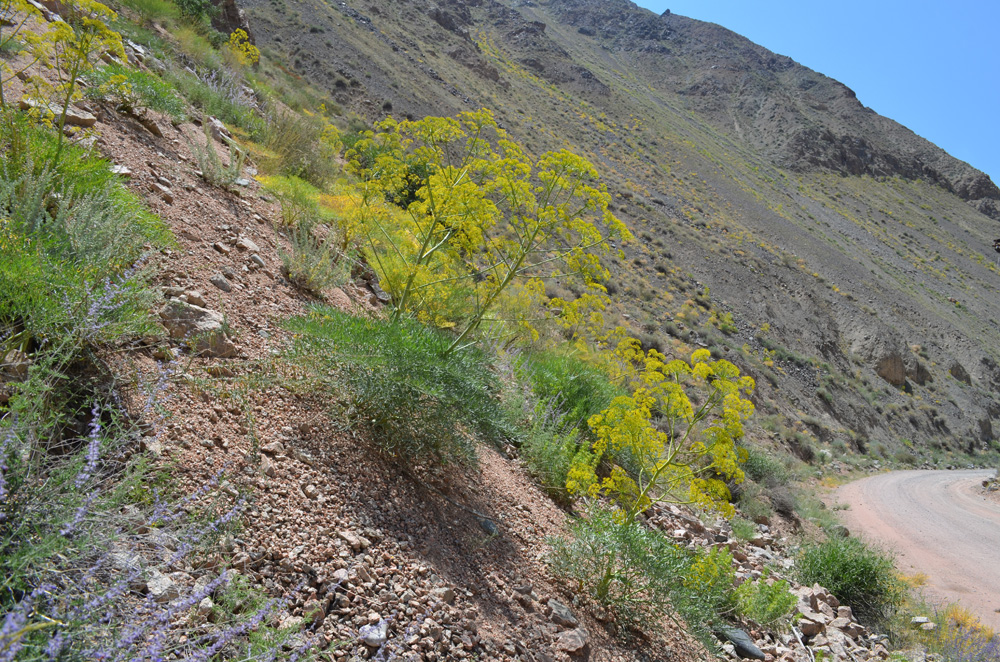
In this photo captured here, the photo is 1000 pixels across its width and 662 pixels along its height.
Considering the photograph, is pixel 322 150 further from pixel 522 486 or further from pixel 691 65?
pixel 691 65

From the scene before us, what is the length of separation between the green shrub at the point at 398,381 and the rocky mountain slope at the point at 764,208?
13.6 meters

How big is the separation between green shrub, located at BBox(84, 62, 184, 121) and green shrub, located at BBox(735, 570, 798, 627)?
7004mm

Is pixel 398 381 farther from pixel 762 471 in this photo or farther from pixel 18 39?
pixel 762 471

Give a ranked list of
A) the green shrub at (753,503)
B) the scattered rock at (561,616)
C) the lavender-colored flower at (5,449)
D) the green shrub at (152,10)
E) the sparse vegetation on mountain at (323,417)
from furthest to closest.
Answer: the green shrub at (152,10)
the green shrub at (753,503)
the scattered rock at (561,616)
the sparse vegetation on mountain at (323,417)
the lavender-colored flower at (5,449)

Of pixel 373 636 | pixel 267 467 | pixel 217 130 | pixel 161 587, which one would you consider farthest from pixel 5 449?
pixel 217 130

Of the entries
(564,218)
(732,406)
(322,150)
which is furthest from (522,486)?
(322,150)

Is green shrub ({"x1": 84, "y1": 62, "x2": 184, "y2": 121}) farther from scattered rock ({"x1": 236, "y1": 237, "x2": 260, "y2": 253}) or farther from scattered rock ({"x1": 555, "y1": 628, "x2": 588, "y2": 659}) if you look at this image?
scattered rock ({"x1": 555, "y1": 628, "x2": 588, "y2": 659})

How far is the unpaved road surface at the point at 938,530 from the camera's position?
7.54m

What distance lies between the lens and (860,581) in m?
6.11

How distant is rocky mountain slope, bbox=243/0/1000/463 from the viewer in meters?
21.0

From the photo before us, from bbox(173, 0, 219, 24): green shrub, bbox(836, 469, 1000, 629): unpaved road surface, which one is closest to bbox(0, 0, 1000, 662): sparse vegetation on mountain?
bbox(836, 469, 1000, 629): unpaved road surface

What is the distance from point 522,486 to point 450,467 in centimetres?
90

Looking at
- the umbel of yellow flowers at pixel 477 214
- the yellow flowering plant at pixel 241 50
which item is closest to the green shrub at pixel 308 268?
the umbel of yellow flowers at pixel 477 214

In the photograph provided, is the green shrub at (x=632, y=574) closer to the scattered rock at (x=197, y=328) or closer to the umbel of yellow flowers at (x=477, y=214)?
the umbel of yellow flowers at (x=477, y=214)
